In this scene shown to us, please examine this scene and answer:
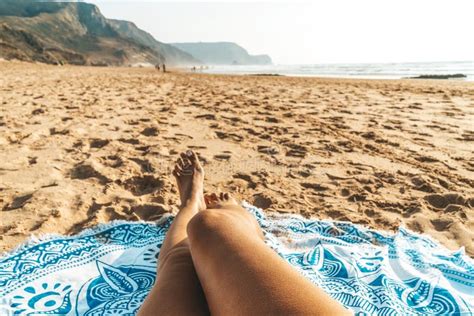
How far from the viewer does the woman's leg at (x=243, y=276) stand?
91 cm

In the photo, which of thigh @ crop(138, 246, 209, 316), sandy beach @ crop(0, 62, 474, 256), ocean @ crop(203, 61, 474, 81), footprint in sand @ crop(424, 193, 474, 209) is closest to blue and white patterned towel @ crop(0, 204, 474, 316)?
sandy beach @ crop(0, 62, 474, 256)

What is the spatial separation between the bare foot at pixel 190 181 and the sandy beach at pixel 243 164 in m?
0.22

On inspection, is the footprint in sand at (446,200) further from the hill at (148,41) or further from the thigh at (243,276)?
the hill at (148,41)

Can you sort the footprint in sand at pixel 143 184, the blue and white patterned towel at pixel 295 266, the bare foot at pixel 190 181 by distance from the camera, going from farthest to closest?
the footprint in sand at pixel 143 184 < the bare foot at pixel 190 181 < the blue and white patterned towel at pixel 295 266

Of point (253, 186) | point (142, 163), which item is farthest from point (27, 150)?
point (253, 186)

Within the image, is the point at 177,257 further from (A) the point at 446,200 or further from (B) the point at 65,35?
(B) the point at 65,35

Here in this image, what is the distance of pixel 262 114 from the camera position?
5742 millimetres

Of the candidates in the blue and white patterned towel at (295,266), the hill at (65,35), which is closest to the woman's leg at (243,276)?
the blue and white patterned towel at (295,266)

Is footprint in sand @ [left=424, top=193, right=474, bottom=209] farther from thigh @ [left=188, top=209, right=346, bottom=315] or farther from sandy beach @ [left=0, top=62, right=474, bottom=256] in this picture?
thigh @ [left=188, top=209, right=346, bottom=315]

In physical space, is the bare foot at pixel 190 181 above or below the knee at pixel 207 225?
below

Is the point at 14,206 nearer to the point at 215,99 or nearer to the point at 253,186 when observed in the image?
the point at 253,186

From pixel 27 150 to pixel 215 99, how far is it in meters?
4.54

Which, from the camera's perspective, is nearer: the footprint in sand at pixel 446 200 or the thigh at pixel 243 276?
the thigh at pixel 243 276

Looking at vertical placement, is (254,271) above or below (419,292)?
above
